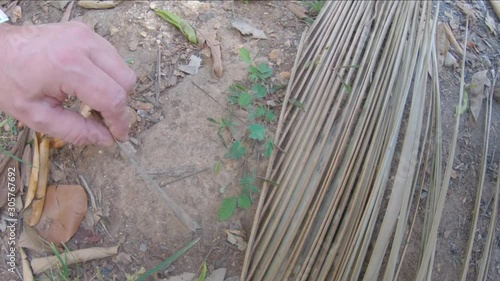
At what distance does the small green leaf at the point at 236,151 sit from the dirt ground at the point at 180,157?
0.09 feet

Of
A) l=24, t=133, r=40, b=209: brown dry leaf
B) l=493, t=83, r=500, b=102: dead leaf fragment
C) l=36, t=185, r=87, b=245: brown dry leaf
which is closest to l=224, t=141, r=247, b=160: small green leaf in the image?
l=36, t=185, r=87, b=245: brown dry leaf

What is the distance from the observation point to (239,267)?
1368 millimetres

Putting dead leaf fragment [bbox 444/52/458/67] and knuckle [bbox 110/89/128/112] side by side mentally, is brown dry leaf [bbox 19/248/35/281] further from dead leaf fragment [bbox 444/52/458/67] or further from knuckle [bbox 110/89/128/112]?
dead leaf fragment [bbox 444/52/458/67]

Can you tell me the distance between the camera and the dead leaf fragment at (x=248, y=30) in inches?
68.4

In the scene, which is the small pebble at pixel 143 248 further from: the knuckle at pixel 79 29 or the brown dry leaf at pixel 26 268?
the knuckle at pixel 79 29

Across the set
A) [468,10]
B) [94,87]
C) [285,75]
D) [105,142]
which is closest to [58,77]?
[94,87]

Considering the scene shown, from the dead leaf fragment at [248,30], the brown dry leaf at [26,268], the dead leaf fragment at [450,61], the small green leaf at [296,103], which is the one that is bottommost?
the brown dry leaf at [26,268]

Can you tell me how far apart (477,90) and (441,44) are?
0.21m

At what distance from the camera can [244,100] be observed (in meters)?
1.53

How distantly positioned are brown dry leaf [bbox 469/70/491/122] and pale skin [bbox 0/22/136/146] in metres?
1.12

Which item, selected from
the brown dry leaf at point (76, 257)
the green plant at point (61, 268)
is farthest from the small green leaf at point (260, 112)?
the green plant at point (61, 268)

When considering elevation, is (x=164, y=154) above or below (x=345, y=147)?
below

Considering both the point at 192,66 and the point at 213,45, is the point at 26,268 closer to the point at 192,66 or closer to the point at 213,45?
the point at 192,66

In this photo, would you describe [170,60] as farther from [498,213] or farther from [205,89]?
[498,213]
